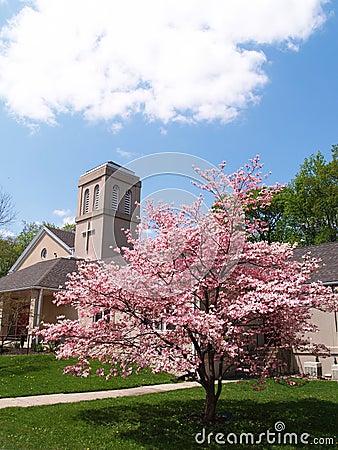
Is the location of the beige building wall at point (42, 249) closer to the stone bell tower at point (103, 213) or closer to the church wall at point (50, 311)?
the stone bell tower at point (103, 213)

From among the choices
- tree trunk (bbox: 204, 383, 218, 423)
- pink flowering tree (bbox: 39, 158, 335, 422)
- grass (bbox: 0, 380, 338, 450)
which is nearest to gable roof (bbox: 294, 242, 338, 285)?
grass (bbox: 0, 380, 338, 450)

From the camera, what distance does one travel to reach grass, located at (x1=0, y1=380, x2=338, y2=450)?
622 cm

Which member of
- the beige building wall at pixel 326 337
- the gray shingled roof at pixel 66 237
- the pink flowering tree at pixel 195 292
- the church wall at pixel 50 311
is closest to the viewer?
the pink flowering tree at pixel 195 292

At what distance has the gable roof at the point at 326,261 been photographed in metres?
16.0

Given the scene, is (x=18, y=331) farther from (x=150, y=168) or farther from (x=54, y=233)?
(x=150, y=168)

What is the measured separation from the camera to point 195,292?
24.0ft

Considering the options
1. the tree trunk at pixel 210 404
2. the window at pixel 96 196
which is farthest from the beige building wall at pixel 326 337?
the window at pixel 96 196

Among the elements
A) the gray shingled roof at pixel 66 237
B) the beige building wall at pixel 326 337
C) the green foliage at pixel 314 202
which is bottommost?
the beige building wall at pixel 326 337

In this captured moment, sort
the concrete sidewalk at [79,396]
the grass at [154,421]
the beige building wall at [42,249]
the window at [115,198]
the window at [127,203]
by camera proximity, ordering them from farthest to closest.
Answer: the beige building wall at [42,249] → the window at [127,203] → the window at [115,198] → the concrete sidewalk at [79,396] → the grass at [154,421]

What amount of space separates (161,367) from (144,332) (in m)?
0.76

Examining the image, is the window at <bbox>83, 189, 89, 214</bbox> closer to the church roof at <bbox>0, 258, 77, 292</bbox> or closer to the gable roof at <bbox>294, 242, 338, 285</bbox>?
the church roof at <bbox>0, 258, 77, 292</bbox>

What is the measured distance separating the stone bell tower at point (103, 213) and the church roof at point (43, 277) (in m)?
2.15

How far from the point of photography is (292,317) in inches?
292

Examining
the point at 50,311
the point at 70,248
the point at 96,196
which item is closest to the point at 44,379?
the point at 50,311
